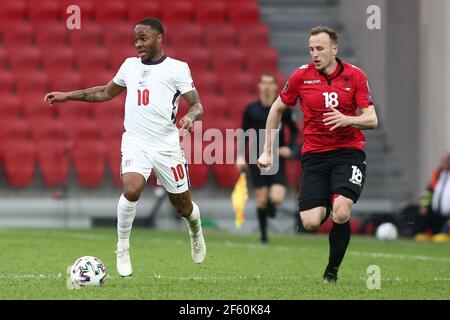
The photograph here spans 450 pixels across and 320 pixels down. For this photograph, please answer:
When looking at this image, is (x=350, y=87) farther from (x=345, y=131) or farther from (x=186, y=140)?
(x=186, y=140)

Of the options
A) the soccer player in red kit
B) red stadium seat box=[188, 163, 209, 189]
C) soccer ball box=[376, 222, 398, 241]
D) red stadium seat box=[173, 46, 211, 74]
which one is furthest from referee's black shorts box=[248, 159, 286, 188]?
red stadium seat box=[173, 46, 211, 74]

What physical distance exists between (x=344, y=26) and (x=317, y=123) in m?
14.6

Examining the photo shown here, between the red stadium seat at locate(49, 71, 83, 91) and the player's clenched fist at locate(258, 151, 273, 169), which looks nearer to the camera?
the player's clenched fist at locate(258, 151, 273, 169)

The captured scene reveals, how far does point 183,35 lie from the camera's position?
21.4 meters

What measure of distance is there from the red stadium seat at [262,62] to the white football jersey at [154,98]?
40.2 feet

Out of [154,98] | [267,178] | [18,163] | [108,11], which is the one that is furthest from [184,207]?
[108,11]

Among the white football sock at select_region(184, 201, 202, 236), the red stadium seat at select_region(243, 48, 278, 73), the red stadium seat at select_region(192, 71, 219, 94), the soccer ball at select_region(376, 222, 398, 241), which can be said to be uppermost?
the red stadium seat at select_region(243, 48, 278, 73)

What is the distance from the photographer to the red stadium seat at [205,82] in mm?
20623

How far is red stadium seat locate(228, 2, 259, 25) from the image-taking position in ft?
73.2

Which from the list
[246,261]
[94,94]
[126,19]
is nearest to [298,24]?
[126,19]

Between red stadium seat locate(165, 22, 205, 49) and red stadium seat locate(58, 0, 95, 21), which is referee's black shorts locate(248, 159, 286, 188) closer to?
red stadium seat locate(165, 22, 205, 49)

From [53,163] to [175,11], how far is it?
467 cm

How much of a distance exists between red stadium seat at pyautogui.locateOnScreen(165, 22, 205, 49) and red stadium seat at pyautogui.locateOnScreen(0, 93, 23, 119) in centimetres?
341

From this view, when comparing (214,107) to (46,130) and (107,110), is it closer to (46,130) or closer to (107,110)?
(107,110)
